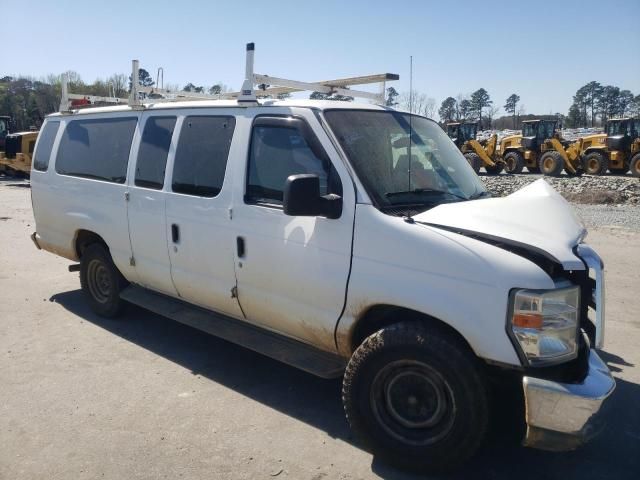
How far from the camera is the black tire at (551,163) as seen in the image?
24.5 meters

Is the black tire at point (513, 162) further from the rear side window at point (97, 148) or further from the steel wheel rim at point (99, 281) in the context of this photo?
the steel wheel rim at point (99, 281)

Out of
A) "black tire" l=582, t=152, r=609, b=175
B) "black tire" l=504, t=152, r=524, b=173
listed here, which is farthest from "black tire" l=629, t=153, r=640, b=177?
"black tire" l=504, t=152, r=524, b=173

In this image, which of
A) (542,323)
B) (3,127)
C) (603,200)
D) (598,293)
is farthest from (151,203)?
(3,127)

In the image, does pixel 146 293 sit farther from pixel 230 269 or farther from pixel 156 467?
pixel 156 467

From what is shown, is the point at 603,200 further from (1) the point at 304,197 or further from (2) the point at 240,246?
(1) the point at 304,197

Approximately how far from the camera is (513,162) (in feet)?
89.1

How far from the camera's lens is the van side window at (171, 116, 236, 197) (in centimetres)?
417

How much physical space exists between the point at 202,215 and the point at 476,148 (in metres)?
25.0

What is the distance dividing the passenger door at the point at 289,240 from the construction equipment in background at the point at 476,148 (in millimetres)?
22713

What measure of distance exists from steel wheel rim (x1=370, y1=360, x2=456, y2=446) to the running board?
0.45 metres

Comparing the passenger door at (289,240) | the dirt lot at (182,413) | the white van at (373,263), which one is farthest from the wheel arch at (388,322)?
the dirt lot at (182,413)

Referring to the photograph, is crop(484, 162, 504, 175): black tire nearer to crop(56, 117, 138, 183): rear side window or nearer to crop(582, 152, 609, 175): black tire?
crop(582, 152, 609, 175): black tire

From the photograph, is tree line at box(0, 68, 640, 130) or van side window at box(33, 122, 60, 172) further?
tree line at box(0, 68, 640, 130)

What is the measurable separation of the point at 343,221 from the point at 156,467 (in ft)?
6.08
